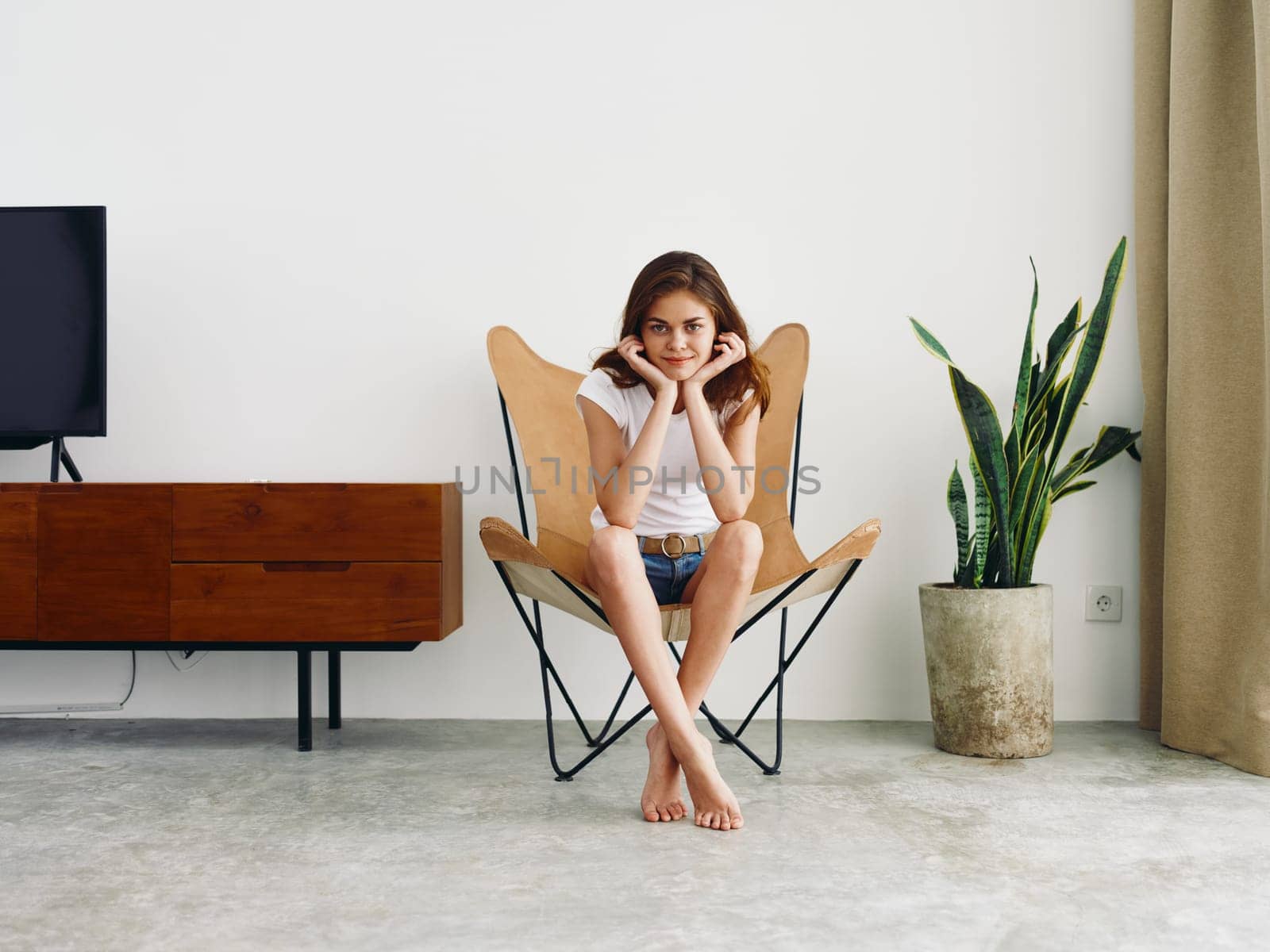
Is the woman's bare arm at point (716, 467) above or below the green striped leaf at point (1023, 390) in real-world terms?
below

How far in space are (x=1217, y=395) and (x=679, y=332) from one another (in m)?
1.26

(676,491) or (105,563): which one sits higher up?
(676,491)

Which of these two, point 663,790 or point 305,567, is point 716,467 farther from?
point 305,567

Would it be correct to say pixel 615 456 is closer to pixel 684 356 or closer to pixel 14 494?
pixel 684 356

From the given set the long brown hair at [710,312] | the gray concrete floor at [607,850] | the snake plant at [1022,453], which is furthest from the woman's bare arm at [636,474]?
the snake plant at [1022,453]

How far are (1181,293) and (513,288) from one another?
5.32 feet

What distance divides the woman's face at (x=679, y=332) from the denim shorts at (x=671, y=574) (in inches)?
14.9

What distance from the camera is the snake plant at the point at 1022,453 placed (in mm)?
2205

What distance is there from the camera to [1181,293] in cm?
227

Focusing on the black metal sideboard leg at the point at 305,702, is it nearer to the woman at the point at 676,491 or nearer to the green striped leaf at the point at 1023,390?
the woman at the point at 676,491

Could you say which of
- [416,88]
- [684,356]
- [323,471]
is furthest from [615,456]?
[416,88]

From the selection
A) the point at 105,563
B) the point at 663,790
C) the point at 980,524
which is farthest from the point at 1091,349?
the point at 105,563

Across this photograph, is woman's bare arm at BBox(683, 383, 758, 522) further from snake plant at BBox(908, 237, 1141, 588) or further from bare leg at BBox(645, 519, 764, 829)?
snake plant at BBox(908, 237, 1141, 588)

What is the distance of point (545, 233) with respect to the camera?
2619mm
